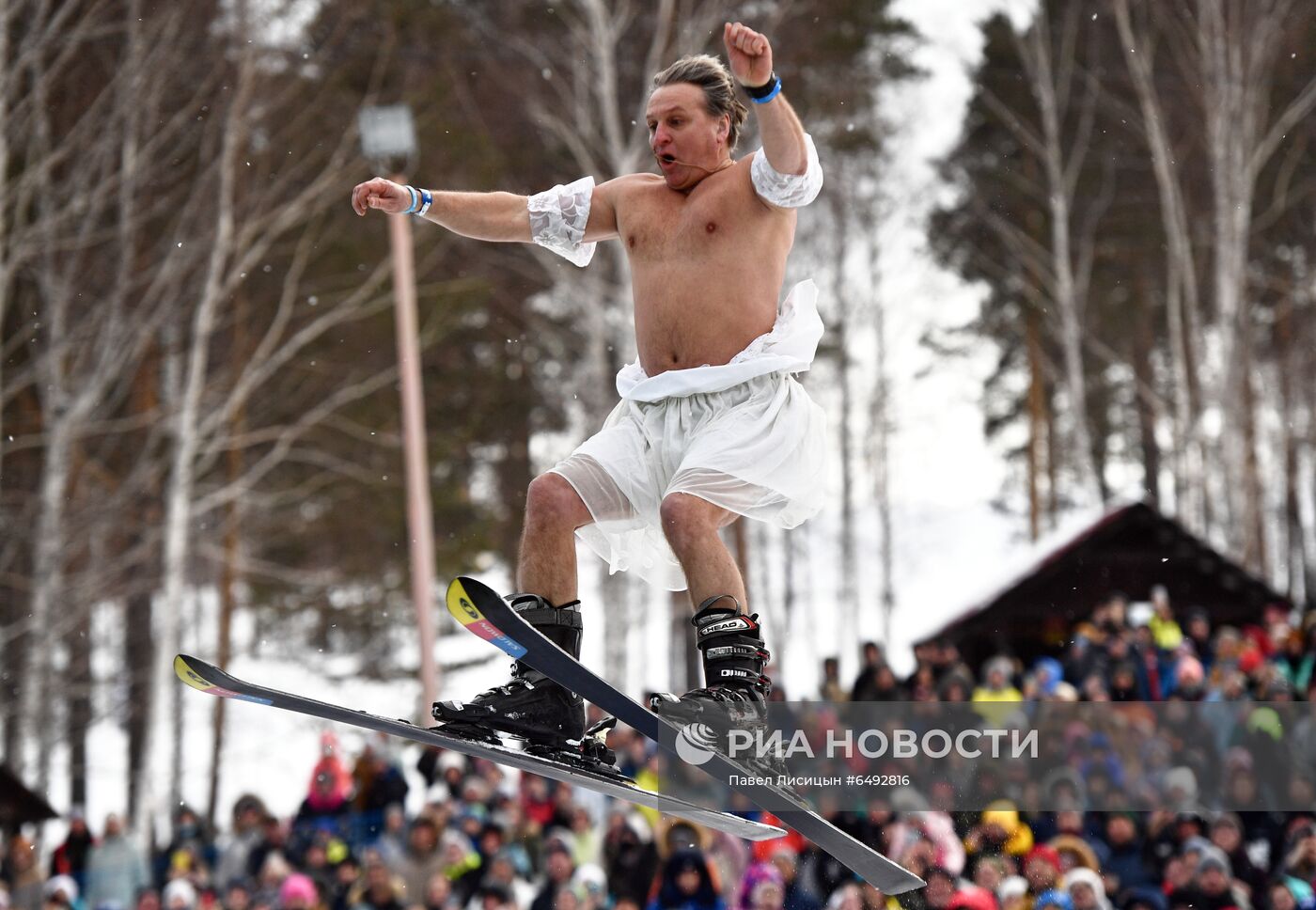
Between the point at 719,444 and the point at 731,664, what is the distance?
58 cm

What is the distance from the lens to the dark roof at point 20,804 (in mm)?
9867

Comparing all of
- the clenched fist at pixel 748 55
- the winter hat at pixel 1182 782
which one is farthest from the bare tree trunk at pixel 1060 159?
the clenched fist at pixel 748 55

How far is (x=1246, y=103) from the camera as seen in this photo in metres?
14.3

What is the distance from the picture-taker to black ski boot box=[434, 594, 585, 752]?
3996 mm

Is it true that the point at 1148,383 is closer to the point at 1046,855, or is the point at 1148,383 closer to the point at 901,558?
the point at 901,558

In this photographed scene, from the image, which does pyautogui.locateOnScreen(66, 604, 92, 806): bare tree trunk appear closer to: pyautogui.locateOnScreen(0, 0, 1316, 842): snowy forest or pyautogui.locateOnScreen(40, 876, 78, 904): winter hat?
pyautogui.locateOnScreen(0, 0, 1316, 842): snowy forest

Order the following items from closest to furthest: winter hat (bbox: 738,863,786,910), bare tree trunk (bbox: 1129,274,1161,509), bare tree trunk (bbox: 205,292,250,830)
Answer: winter hat (bbox: 738,863,786,910) → bare tree trunk (bbox: 205,292,250,830) → bare tree trunk (bbox: 1129,274,1161,509)

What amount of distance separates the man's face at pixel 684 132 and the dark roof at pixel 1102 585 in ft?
20.7

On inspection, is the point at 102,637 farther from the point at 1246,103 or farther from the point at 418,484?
the point at 1246,103

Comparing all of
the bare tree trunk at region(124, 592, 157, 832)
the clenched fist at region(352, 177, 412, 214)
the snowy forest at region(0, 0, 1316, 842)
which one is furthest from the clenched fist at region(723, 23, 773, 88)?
the bare tree trunk at region(124, 592, 157, 832)

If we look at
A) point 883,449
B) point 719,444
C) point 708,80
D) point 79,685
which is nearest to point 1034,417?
point 883,449

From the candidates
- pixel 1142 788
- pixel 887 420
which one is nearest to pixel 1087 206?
Answer: pixel 887 420

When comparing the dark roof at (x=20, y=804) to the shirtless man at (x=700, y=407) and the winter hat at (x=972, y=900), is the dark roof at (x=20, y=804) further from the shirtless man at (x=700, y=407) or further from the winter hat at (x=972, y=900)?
the shirtless man at (x=700, y=407)

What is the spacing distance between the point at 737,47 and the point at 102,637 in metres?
15.8
